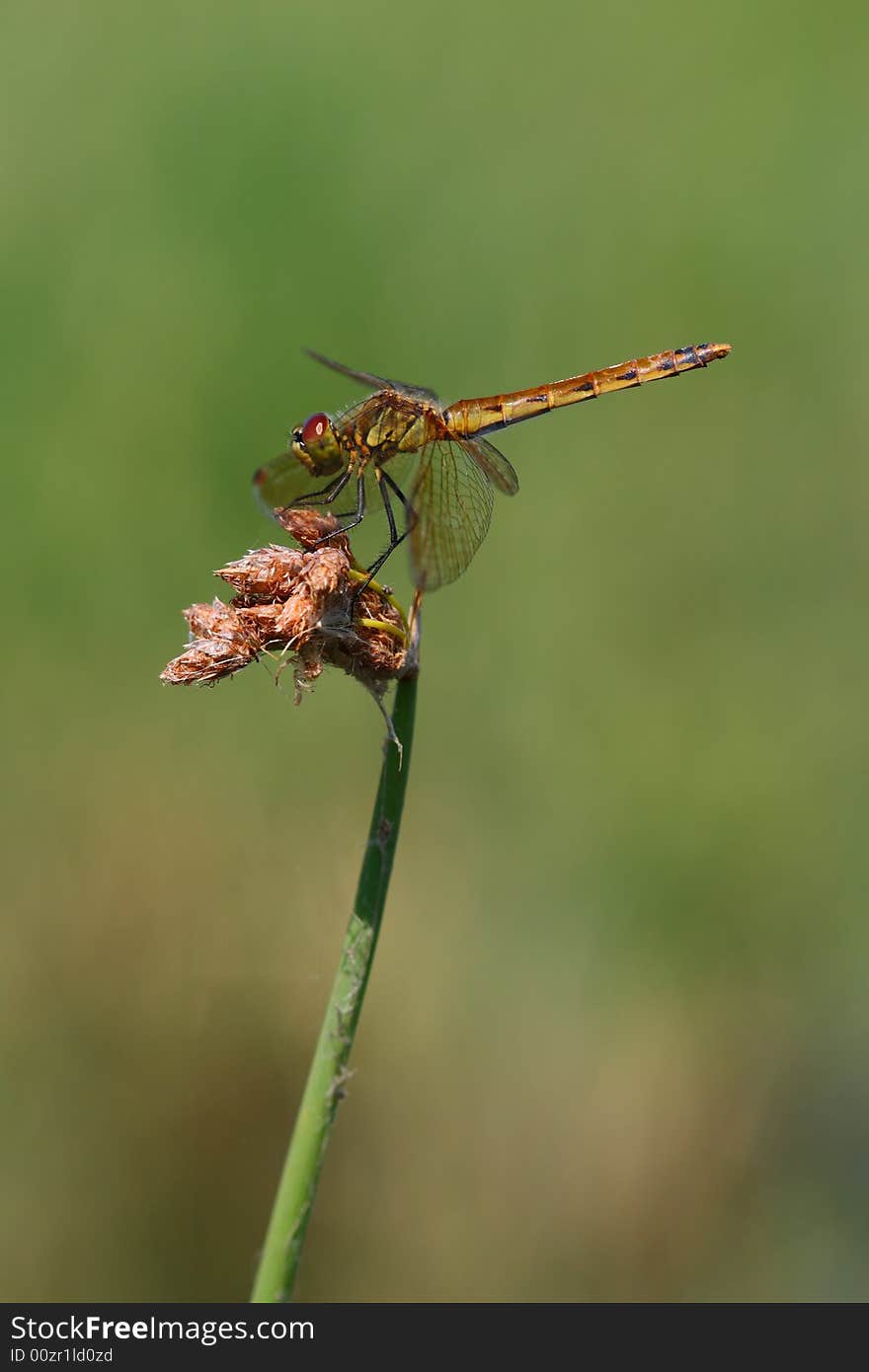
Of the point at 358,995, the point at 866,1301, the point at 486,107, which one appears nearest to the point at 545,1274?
the point at 866,1301

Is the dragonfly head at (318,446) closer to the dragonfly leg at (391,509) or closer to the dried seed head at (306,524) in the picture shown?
the dragonfly leg at (391,509)

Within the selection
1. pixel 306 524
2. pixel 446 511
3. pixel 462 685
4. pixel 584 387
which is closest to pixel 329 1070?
pixel 306 524

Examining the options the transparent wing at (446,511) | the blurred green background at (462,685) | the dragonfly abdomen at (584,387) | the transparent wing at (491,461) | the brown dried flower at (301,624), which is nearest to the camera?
the brown dried flower at (301,624)

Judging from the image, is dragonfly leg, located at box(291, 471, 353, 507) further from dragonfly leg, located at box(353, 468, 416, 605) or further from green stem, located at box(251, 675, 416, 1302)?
green stem, located at box(251, 675, 416, 1302)

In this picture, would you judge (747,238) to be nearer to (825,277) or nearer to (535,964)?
(825,277)

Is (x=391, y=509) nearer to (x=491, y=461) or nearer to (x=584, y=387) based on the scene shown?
(x=491, y=461)

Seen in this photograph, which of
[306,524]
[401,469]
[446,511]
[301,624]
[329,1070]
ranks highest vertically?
[401,469]

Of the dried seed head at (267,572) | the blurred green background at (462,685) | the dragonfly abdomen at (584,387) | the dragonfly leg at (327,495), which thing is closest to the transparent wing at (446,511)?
the dragonfly leg at (327,495)
